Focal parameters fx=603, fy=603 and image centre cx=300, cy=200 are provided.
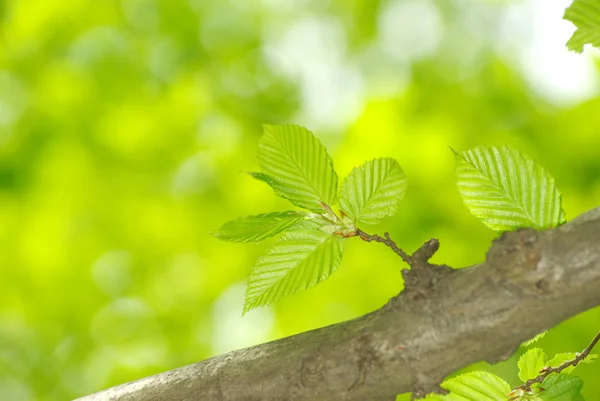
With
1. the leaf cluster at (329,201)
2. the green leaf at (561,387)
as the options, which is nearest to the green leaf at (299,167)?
the leaf cluster at (329,201)

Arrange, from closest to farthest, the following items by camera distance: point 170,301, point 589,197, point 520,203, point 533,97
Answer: point 520,203 < point 589,197 < point 533,97 < point 170,301

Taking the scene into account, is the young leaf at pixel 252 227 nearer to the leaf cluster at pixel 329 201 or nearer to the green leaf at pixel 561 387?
the leaf cluster at pixel 329 201

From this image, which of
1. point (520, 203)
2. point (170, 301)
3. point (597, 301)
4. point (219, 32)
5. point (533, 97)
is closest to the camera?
point (597, 301)

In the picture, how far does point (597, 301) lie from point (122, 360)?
11.9 ft

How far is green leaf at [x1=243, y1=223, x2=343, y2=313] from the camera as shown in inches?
34.1

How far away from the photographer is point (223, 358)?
86cm

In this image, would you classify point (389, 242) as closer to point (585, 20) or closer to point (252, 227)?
point (252, 227)

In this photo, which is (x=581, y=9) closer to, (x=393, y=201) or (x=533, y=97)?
(x=393, y=201)

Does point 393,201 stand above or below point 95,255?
below

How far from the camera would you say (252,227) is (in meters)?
0.84

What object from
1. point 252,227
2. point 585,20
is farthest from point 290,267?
point 585,20

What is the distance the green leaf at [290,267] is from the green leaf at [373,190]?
0.07m

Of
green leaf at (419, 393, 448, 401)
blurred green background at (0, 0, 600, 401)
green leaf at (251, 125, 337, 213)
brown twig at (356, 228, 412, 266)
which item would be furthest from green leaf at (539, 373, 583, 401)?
blurred green background at (0, 0, 600, 401)

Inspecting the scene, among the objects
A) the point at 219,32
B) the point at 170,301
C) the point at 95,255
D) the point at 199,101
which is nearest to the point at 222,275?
the point at 170,301
